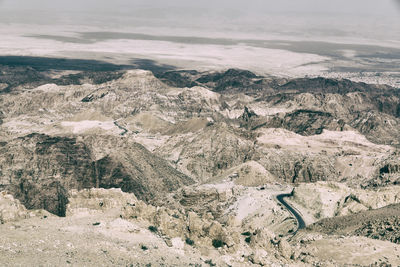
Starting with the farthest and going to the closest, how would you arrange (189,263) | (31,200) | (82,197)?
(31,200), (82,197), (189,263)

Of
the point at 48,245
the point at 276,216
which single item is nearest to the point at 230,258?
the point at 48,245

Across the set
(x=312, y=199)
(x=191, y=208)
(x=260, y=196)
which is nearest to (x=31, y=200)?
(x=191, y=208)

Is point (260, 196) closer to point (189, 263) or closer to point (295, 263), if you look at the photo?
point (295, 263)

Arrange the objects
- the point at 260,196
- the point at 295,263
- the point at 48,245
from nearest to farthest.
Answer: the point at 48,245 → the point at 295,263 → the point at 260,196

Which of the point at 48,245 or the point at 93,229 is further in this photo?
the point at 93,229

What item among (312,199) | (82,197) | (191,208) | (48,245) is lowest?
(191,208)

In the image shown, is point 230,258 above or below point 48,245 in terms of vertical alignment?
below

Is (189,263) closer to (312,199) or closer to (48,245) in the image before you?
(48,245)

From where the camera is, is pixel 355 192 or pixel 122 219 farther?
pixel 355 192

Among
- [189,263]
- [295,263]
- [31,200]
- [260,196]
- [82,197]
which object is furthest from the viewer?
[31,200]
